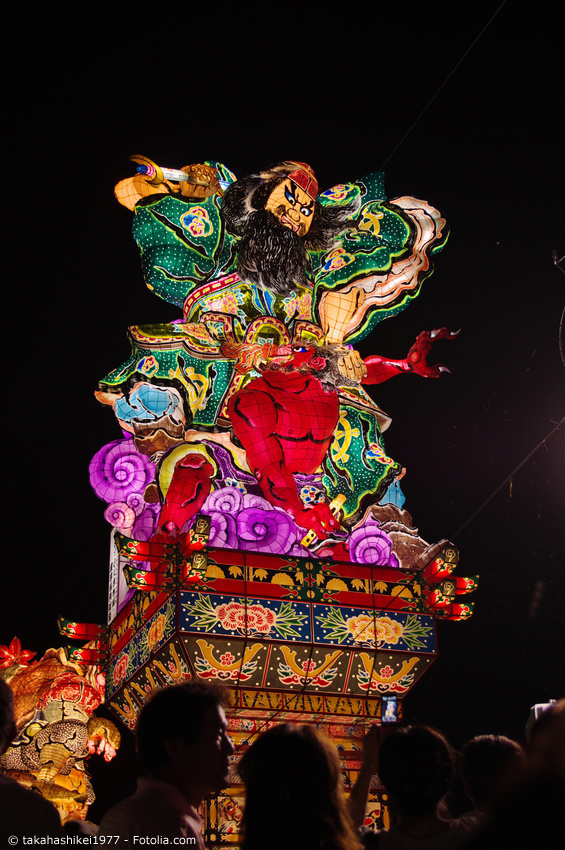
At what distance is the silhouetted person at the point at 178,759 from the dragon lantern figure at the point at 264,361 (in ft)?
18.5

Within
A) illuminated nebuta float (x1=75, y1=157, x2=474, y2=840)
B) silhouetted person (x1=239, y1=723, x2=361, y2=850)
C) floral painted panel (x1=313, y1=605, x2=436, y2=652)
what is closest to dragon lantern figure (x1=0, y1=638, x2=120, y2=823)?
illuminated nebuta float (x1=75, y1=157, x2=474, y2=840)

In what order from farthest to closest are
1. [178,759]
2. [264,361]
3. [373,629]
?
[264,361] < [373,629] < [178,759]

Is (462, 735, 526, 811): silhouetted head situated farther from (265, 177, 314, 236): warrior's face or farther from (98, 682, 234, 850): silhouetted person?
(265, 177, 314, 236): warrior's face

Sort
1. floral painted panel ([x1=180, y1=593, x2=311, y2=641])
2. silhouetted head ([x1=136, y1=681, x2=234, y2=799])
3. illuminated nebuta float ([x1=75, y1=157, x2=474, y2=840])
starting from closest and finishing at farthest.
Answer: silhouetted head ([x1=136, y1=681, x2=234, y2=799]) < floral painted panel ([x1=180, y1=593, x2=311, y2=641]) < illuminated nebuta float ([x1=75, y1=157, x2=474, y2=840])

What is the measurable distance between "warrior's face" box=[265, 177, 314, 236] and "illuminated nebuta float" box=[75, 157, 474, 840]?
0.02 meters

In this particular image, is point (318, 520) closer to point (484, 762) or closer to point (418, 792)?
point (484, 762)

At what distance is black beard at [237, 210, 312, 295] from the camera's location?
9.88 m

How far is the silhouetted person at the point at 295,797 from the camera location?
2482mm

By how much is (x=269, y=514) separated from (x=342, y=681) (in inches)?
69.0

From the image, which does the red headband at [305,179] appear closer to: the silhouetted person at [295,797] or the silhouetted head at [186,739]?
the silhouetted head at [186,739]

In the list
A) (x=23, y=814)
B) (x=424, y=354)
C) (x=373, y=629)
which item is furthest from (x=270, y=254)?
(x=23, y=814)

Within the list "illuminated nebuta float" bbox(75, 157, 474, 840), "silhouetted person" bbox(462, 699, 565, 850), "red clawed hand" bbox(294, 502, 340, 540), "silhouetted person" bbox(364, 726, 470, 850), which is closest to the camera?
"silhouetted person" bbox(462, 699, 565, 850)

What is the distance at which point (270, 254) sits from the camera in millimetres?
9867

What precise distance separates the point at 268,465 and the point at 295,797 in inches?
256
